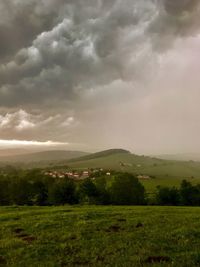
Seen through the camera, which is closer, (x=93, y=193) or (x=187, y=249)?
(x=187, y=249)

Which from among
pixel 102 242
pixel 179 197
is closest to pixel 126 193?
pixel 179 197

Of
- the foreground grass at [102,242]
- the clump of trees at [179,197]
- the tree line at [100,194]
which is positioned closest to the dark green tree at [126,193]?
the tree line at [100,194]

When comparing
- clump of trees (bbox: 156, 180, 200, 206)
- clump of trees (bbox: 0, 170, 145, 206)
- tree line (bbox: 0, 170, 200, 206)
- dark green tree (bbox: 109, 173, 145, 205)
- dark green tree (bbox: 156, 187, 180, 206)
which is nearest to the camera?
dark green tree (bbox: 156, 187, 180, 206)

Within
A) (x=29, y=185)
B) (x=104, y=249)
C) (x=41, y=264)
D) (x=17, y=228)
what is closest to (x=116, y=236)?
(x=104, y=249)

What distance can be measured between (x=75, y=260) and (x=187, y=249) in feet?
21.9

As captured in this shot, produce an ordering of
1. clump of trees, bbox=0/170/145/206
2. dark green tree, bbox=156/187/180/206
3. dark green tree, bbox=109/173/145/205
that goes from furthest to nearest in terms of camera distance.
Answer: dark green tree, bbox=109/173/145/205, clump of trees, bbox=0/170/145/206, dark green tree, bbox=156/187/180/206

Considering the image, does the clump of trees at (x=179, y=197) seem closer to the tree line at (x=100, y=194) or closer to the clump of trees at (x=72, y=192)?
the tree line at (x=100, y=194)

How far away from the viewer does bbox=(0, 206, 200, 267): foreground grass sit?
17.4 m

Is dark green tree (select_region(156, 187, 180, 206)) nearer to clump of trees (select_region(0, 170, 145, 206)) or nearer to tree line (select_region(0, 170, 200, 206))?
tree line (select_region(0, 170, 200, 206))

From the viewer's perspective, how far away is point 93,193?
275 feet

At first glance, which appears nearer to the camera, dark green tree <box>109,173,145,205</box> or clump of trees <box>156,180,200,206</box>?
clump of trees <box>156,180,200,206</box>

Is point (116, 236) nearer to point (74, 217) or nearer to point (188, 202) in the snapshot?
point (74, 217)

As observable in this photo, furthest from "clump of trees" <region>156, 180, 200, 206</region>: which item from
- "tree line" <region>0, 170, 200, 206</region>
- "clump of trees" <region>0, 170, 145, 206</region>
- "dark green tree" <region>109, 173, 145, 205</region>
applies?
"clump of trees" <region>0, 170, 145, 206</region>

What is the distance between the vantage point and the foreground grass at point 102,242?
17.4 metres
